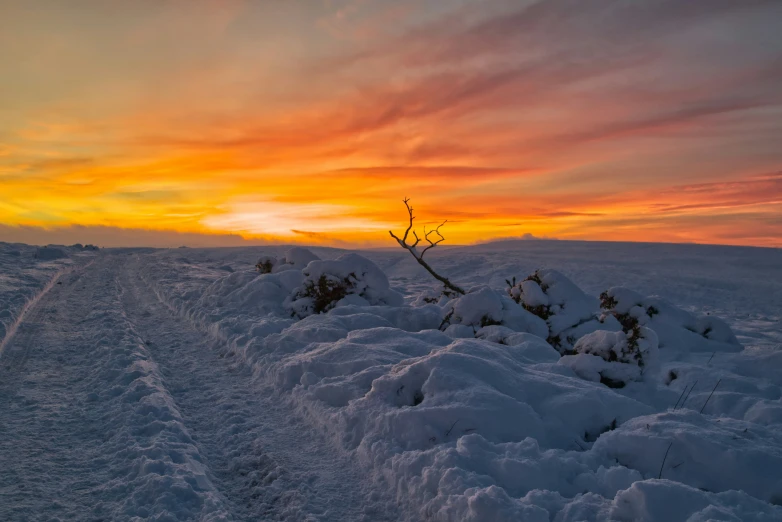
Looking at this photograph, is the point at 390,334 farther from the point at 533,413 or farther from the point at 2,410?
the point at 2,410

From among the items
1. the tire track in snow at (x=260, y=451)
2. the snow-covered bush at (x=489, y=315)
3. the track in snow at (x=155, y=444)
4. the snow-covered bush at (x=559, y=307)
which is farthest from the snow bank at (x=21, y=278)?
the snow-covered bush at (x=559, y=307)

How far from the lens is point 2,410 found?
5883 mm

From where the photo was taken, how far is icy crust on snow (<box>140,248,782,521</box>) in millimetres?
3984

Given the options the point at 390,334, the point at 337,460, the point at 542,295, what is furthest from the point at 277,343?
the point at 542,295

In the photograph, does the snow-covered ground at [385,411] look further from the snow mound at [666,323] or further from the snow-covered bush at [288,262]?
the snow-covered bush at [288,262]

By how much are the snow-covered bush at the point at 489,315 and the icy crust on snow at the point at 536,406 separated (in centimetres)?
3

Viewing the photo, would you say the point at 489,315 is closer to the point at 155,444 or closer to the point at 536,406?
the point at 536,406

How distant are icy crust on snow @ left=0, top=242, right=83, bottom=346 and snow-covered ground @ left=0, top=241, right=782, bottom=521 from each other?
23cm

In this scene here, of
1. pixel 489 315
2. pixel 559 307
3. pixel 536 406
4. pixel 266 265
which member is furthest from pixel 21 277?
pixel 536 406

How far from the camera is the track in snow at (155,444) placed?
13.4ft

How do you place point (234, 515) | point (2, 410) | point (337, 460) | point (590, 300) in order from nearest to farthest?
point (234, 515) < point (337, 460) < point (2, 410) < point (590, 300)

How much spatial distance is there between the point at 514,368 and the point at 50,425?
5635mm

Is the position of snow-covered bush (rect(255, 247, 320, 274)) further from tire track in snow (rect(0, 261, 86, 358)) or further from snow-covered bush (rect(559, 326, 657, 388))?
snow-covered bush (rect(559, 326, 657, 388))

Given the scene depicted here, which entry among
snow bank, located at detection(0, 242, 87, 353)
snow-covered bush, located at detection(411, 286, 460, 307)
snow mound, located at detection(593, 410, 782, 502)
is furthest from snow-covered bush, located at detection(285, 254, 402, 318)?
snow mound, located at detection(593, 410, 782, 502)
